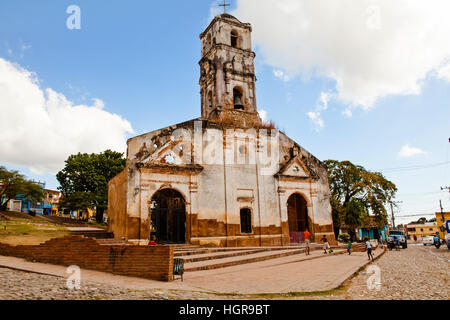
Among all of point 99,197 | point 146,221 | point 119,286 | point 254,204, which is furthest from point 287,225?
point 99,197

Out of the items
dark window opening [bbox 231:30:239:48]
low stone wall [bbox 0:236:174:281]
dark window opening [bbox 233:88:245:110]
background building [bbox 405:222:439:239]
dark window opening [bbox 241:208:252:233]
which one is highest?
dark window opening [bbox 231:30:239:48]

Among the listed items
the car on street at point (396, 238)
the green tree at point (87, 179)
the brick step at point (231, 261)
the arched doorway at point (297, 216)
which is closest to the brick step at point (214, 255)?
the brick step at point (231, 261)

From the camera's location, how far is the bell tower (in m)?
21.6

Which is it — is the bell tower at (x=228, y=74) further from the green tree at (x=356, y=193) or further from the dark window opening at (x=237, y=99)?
the green tree at (x=356, y=193)

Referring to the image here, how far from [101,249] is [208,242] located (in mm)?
8389

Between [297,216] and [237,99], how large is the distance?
9344mm

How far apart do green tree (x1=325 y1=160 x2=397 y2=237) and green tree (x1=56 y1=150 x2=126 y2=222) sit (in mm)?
25055

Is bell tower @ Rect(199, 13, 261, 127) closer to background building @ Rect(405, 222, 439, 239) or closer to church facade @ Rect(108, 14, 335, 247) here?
church facade @ Rect(108, 14, 335, 247)

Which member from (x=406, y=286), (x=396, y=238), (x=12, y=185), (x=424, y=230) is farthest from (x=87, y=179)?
(x=424, y=230)

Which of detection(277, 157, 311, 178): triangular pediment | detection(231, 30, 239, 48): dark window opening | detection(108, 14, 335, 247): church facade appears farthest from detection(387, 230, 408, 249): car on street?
detection(231, 30, 239, 48): dark window opening

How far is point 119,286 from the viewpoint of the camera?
7.77 m

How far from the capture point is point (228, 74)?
2200cm

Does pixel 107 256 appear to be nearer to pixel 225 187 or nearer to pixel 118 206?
pixel 118 206
